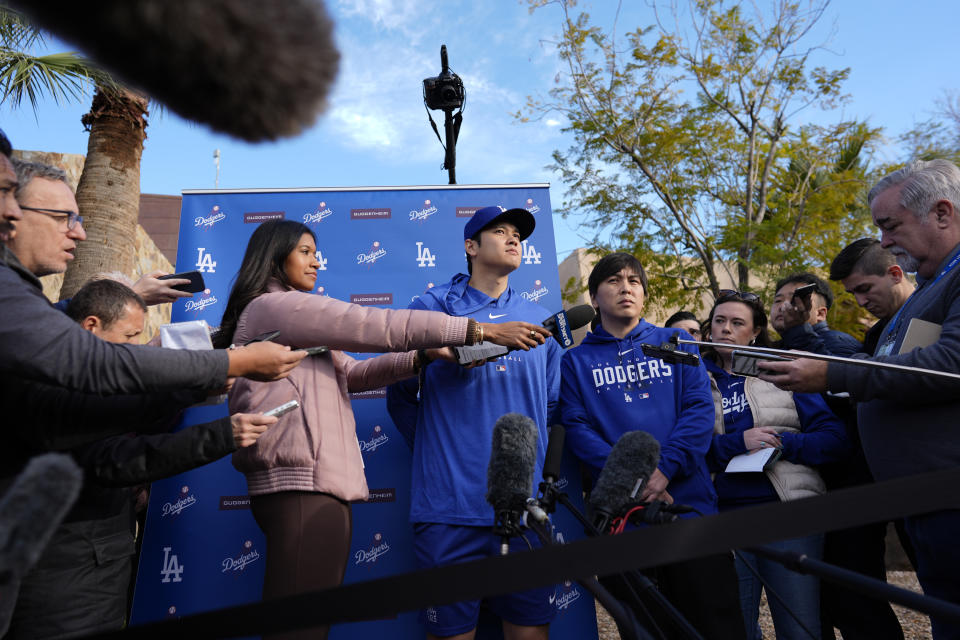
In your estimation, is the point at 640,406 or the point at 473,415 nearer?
the point at 473,415

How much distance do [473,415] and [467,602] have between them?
0.82 meters

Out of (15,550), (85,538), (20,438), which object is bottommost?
(85,538)

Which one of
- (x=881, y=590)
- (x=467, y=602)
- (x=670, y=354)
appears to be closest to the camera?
(x=881, y=590)

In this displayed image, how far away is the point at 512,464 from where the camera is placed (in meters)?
1.63

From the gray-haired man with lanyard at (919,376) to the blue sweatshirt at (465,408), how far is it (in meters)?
1.18

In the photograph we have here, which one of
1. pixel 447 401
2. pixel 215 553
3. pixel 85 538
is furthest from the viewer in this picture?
pixel 215 553

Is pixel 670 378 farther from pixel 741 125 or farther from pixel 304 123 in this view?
pixel 741 125

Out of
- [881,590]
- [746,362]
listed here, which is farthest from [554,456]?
[746,362]

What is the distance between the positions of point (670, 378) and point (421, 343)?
1604 millimetres

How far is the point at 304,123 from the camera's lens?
0.55 meters

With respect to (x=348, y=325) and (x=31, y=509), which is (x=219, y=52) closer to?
(x=31, y=509)

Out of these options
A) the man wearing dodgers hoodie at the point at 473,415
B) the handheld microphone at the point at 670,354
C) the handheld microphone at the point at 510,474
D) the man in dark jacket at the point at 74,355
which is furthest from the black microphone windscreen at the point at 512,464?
the man wearing dodgers hoodie at the point at 473,415

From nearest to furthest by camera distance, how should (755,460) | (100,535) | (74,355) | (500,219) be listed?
1. (74,355)
2. (100,535)
3. (755,460)
4. (500,219)

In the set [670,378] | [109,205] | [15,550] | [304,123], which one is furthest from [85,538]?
[109,205]
